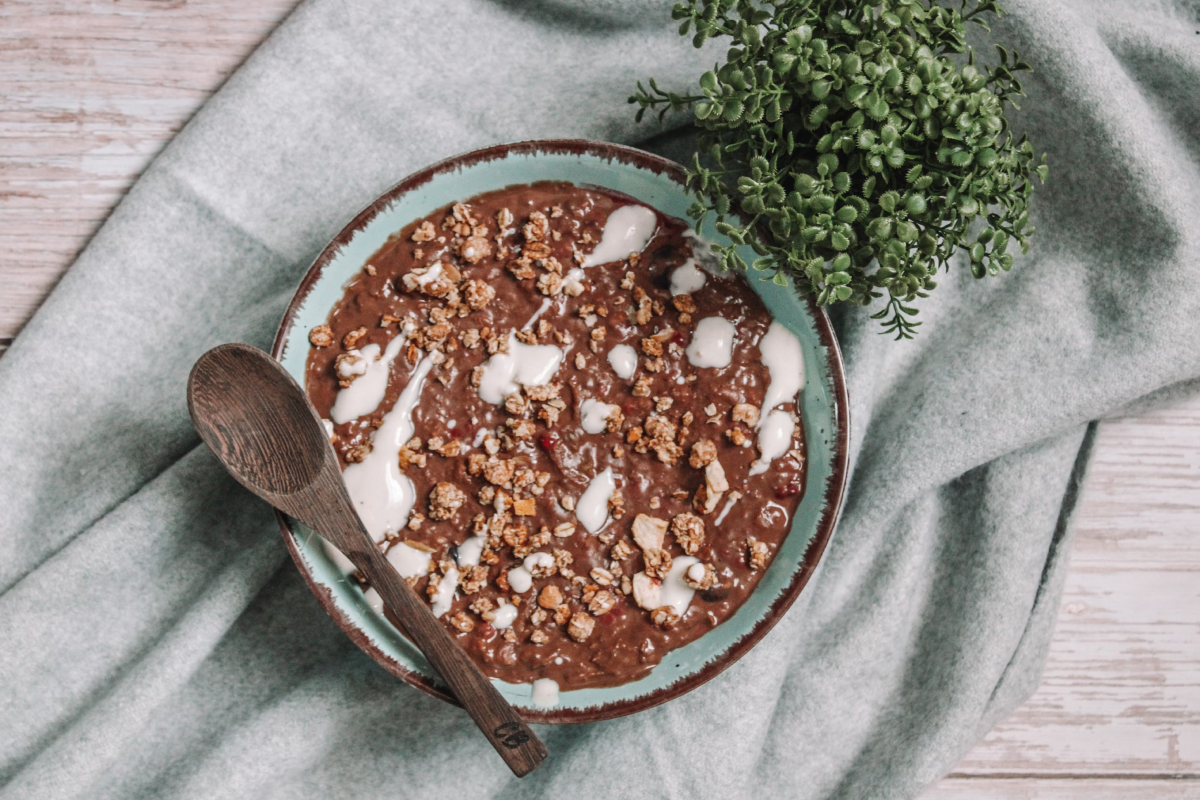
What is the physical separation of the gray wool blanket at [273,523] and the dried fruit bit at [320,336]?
7.3 inches

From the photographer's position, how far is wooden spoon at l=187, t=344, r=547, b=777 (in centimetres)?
144

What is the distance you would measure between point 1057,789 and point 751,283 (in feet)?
4.07

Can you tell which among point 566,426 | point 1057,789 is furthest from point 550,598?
point 1057,789

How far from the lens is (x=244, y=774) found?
5.28 feet

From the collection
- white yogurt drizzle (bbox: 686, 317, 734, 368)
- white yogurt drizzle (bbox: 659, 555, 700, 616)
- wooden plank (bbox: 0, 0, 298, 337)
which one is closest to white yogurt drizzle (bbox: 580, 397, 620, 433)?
white yogurt drizzle (bbox: 686, 317, 734, 368)

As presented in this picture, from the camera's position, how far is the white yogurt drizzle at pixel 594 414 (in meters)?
1.51

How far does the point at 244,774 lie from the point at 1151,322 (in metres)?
1.83

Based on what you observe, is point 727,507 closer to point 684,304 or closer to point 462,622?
point 684,304

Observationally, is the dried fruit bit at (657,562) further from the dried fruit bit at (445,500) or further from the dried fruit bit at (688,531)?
the dried fruit bit at (445,500)

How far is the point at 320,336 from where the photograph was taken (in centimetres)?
149

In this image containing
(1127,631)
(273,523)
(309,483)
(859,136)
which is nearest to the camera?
(859,136)

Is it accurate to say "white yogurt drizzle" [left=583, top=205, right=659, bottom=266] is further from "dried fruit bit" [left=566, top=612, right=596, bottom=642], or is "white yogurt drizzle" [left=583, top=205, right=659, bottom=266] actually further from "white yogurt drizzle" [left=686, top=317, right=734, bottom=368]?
"dried fruit bit" [left=566, top=612, right=596, bottom=642]

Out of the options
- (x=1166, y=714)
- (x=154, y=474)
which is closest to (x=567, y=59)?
(x=154, y=474)

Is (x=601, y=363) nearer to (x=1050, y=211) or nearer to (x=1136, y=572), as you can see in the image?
(x=1050, y=211)
